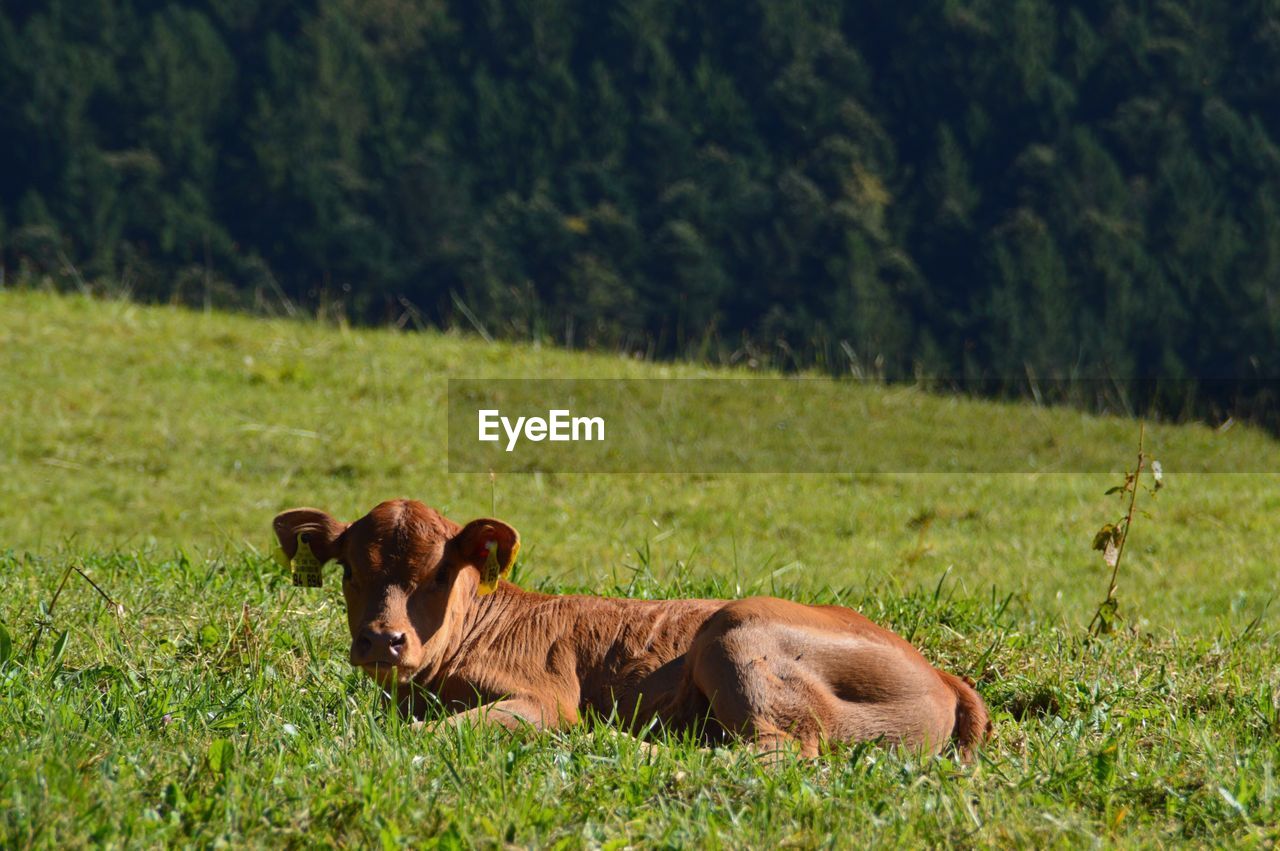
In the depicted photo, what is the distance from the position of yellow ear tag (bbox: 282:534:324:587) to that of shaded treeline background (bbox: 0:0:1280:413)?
Answer: 28.5 meters

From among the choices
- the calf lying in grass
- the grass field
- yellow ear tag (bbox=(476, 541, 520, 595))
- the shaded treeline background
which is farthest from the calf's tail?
the shaded treeline background

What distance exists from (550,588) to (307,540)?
80.9 inches

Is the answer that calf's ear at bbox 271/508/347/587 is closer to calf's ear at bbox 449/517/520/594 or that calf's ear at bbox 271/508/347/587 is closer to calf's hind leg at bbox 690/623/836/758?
calf's ear at bbox 449/517/520/594

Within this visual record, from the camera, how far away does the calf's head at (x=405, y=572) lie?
512 centimetres

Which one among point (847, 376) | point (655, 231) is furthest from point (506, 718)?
point (655, 231)

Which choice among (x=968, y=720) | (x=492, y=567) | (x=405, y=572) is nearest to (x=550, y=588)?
(x=492, y=567)

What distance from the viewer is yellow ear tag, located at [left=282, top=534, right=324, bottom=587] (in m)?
5.58

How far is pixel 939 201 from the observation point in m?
43.2

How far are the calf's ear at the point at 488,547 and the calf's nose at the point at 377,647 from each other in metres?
0.45

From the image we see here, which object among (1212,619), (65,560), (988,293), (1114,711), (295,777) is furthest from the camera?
(988,293)

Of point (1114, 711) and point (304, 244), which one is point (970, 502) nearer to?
point (1114, 711)

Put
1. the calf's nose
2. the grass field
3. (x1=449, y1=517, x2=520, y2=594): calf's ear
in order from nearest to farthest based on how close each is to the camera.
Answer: the grass field → the calf's nose → (x1=449, y1=517, x2=520, y2=594): calf's ear

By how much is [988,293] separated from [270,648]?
34740mm

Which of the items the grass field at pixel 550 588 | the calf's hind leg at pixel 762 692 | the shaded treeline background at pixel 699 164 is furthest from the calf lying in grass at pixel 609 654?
the shaded treeline background at pixel 699 164
